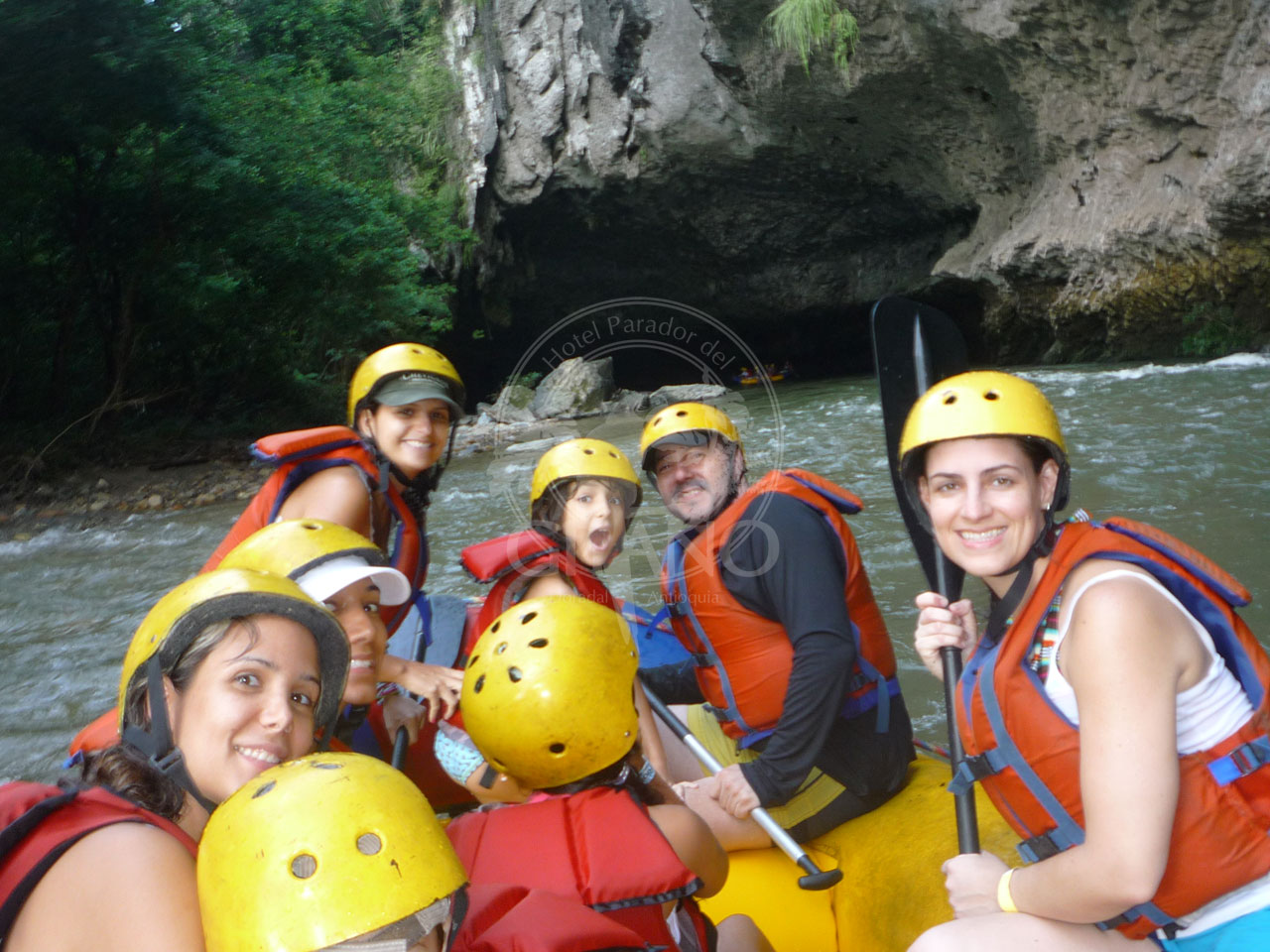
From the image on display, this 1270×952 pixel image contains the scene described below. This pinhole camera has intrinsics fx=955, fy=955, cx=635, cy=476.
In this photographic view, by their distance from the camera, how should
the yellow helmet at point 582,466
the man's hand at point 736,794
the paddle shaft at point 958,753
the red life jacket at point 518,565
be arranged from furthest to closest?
the yellow helmet at point 582,466 < the red life jacket at point 518,565 < the man's hand at point 736,794 < the paddle shaft at point 958,753

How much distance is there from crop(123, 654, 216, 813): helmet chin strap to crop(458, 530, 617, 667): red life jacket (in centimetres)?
140

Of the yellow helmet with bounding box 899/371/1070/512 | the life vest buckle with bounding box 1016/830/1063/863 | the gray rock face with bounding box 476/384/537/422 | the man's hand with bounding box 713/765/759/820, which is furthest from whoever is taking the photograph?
the gray rock face with bounding box 476/384/537/422

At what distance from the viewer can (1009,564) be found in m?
1.64

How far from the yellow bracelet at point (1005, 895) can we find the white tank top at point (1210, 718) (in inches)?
9.1

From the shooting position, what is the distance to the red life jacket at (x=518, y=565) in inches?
112

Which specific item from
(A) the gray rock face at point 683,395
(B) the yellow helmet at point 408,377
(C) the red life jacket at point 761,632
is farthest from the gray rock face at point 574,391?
(C) the red life jacket at point 761,632

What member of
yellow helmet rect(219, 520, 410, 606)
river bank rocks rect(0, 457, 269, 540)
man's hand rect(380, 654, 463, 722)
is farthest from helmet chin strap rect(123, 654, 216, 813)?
river bank rocks rect(0, 457, 269, 540)

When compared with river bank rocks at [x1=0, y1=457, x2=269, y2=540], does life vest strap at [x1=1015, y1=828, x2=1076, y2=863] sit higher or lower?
higher

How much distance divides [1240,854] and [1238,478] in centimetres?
609

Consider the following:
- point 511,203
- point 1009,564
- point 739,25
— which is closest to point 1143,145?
point 739,25

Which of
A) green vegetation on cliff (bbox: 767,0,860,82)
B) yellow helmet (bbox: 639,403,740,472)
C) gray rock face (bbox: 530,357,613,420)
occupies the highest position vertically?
green vegetation on cliff (bbox: 767,0,860,82)

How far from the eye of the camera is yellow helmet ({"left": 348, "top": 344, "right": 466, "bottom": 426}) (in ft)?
9.90

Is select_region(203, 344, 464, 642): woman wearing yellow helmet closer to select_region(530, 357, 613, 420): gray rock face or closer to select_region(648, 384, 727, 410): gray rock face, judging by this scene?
select_region(648, 384, 727, 410): gray rock face

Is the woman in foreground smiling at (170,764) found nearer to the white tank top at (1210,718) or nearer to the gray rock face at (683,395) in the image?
the white tank top at (1210,718)
